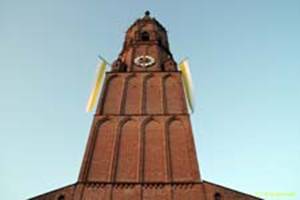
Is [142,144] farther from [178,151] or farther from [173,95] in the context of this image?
[173,95]

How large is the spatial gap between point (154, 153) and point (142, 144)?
84 centimetres

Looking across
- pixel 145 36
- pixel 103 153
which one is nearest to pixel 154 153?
pixel 103 153

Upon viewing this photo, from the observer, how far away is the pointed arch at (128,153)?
18.0 meters

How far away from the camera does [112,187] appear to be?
1712 centimetres

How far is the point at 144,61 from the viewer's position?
28.2 m

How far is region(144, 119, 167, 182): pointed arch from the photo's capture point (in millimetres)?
17984

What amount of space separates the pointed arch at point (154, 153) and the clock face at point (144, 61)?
286 inches

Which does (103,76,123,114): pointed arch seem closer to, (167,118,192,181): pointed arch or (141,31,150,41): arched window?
(167,118,192,181): pointed arch

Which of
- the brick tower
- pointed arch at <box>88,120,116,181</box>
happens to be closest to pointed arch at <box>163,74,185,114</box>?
the brick tower

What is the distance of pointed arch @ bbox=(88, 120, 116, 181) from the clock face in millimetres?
7595

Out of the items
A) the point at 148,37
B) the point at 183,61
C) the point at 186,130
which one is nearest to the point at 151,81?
the point at 183,61

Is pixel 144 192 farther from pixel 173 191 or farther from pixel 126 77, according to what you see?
pixel 126 77

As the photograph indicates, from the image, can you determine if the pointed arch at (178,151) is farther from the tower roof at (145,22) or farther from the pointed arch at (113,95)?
the tower roof at (145,22)

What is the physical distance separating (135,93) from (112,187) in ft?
27.5
